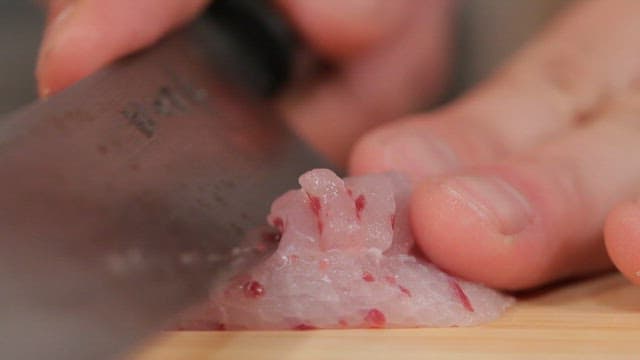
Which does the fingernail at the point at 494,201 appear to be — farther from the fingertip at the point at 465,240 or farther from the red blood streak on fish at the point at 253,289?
the red blood streak on fish at the point at 253,289

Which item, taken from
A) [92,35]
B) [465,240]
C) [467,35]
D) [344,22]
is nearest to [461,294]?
[465,240]

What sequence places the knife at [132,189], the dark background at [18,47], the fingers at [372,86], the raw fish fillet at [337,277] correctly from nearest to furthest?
the knife at [132,189], the raw fish fillet at [337,277], the fingers at [372,86], the dark background at [18,47]

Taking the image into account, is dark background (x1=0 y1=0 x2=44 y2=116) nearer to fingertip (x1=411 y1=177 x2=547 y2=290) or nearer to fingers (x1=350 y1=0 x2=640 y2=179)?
fingers (x1=350 y1=0 x2=640 y2=179)

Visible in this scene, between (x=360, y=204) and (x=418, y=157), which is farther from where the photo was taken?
(x=418, y=157)

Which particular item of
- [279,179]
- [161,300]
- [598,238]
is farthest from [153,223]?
[598,238]

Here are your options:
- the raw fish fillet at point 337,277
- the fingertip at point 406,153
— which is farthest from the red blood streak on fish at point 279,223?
the fingertip at point 406,153

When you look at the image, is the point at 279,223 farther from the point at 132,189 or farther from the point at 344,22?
the point at 344,22

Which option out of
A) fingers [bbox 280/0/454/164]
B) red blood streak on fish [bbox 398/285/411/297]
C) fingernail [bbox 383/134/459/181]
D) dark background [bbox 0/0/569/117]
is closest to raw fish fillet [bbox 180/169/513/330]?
red blood streak on fish [bbox 398/285/411/297]
